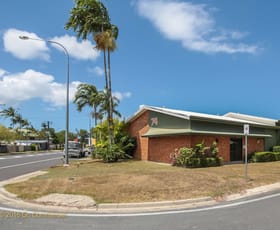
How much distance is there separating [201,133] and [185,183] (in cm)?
938

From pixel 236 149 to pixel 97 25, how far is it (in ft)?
51.8

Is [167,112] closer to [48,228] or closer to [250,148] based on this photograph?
[250,148]

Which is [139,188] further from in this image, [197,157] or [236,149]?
[236,149]

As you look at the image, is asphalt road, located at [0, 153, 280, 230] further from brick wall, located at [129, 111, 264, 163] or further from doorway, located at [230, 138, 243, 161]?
doorway, located at [230, 138, 243, 161]

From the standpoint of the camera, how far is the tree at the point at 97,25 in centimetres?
2348

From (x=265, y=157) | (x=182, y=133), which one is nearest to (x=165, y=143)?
(x=182, y=133)

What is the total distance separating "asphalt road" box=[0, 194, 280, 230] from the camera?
246 inches

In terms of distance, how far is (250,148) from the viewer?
87.2 feet

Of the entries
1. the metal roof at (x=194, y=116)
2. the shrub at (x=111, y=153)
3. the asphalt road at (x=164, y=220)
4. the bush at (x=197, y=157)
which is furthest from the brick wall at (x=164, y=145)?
the asphalt road at (x=164, y=220)

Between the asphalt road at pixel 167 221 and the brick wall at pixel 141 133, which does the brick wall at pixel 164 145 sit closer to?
the brick wall at pixel 141 133

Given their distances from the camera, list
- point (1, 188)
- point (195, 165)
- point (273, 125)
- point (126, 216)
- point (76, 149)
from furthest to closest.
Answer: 1. point (76, 149)
2. point (273, 125)
3. point (195, 165)
4. point (1, 188)
5. point (126, 216)

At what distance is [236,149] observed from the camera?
82.0 feet

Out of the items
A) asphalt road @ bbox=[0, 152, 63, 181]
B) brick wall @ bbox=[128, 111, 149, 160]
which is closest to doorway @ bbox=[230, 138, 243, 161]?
brick wall @ bbox=[128, 111, 149, 160]

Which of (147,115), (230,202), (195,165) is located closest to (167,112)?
(147,115)
